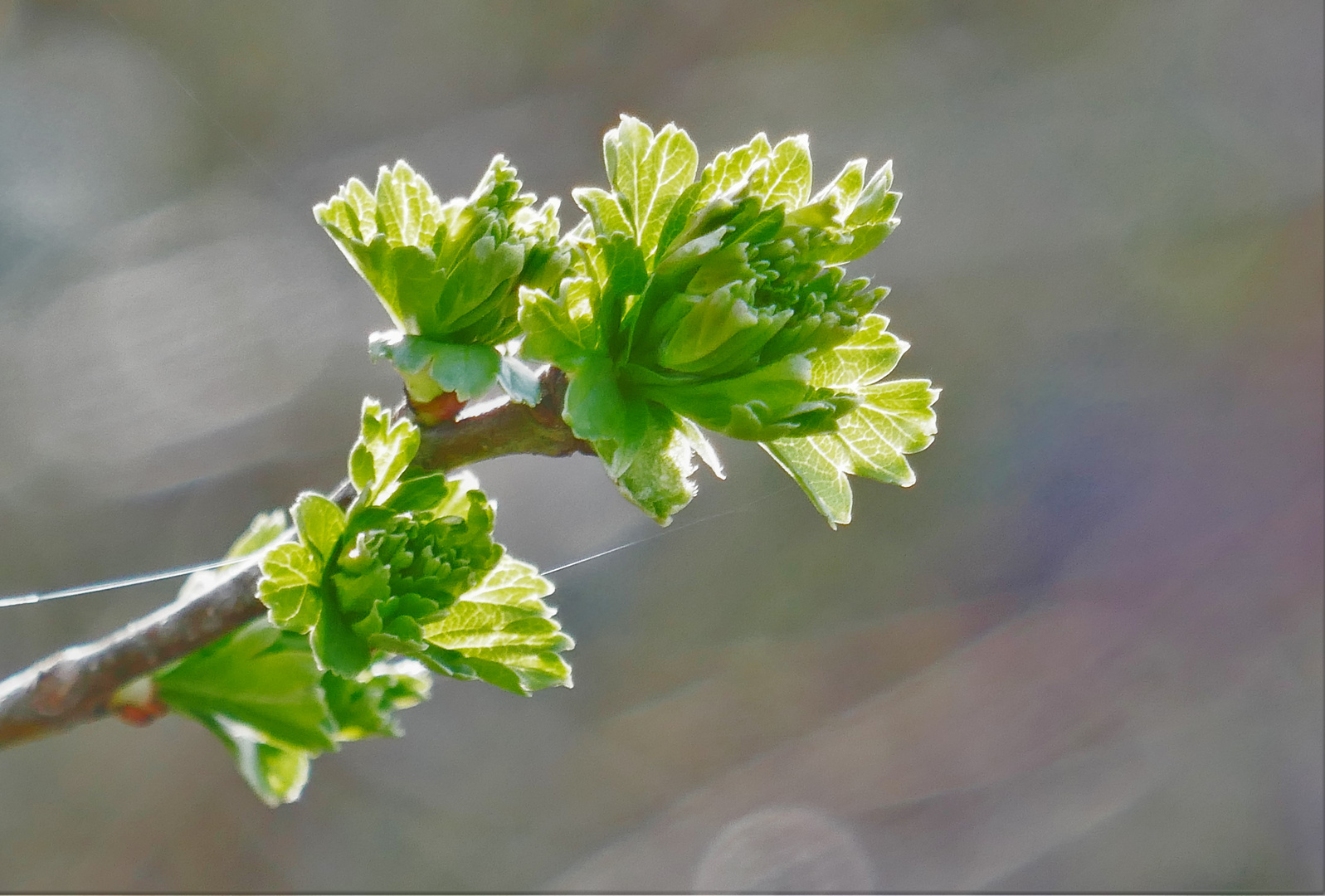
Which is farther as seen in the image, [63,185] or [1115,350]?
[1115,350]

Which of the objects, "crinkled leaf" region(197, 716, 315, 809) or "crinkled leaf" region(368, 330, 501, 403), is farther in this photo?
"crinkled leaf" region(197, 716, 315, 809)

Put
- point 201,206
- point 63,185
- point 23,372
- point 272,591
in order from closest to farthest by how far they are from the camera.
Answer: point 272,591, point 23,372, point 63,185, point 201,206

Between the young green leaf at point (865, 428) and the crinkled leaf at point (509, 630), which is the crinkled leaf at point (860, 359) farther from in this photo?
the crinkled leaf at point (509, 630)

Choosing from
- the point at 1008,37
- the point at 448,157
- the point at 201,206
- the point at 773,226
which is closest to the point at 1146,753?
the point at 1008,37

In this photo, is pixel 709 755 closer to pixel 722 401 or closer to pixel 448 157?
pixel 448 157

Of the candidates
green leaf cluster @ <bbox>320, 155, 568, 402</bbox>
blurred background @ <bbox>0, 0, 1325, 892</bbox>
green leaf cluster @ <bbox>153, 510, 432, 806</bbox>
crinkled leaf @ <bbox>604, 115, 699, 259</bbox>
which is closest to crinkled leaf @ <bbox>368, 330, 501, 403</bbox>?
green leaf cluster @ <bbox>320, 155, 568, 402</bbox>

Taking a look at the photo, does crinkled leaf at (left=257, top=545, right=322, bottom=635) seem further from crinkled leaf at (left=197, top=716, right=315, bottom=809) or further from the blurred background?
the blurred background

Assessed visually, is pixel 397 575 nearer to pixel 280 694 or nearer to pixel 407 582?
pixel 407 582
